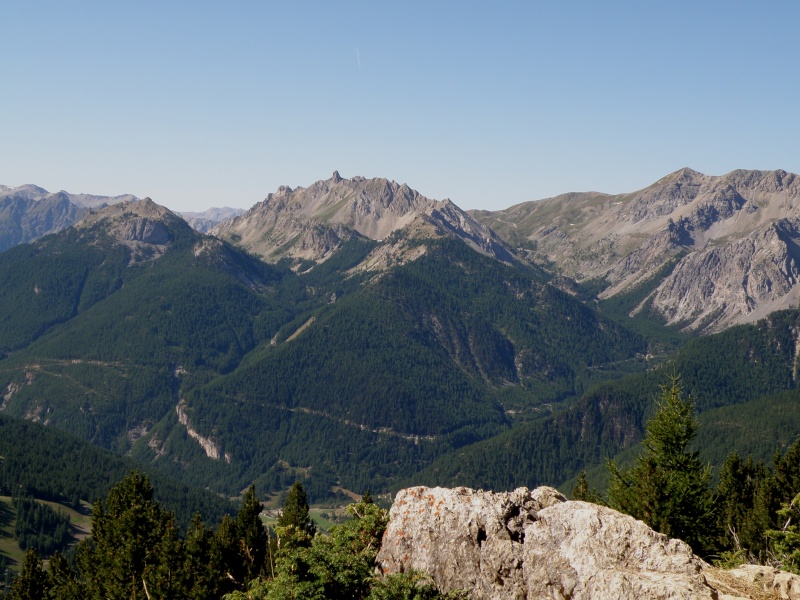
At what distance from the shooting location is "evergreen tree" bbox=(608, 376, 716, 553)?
7350 cm

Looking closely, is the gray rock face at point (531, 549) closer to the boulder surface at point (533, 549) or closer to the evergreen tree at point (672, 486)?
the boulder surface at point (533, 549)

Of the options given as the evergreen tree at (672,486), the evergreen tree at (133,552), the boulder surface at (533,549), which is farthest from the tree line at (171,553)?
the evergreen tree at (672,486)

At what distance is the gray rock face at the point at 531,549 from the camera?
3969 centimetres

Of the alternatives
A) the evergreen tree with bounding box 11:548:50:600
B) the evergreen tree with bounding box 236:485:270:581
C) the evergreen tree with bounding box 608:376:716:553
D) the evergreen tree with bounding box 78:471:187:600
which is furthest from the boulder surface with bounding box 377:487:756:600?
the evergreen tree with bounding box 236:485:270:581

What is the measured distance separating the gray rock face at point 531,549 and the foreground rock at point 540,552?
0.05 meters

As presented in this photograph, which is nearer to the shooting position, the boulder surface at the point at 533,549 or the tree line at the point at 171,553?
the boulder surface at the point at 533,549

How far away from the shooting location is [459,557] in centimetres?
4406

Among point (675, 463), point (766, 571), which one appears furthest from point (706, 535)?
point (766, 571)

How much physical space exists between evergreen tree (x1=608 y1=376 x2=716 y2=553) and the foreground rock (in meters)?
30.5

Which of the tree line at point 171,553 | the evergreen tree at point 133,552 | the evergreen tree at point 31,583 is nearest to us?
the tree line at point 171,553

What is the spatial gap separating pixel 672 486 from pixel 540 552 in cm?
3568

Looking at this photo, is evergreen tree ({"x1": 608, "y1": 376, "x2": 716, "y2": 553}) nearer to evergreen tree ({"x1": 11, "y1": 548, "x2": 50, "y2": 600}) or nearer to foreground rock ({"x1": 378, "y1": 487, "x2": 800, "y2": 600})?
foreground rock ({"x1": 378, "y1": 487, "x2": 800, "y2": 600})

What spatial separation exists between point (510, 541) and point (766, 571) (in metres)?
13.7

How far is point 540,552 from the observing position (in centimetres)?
4269
